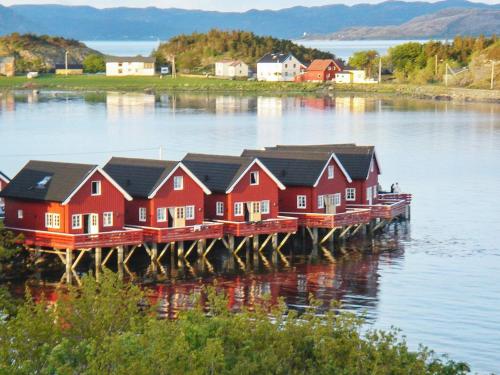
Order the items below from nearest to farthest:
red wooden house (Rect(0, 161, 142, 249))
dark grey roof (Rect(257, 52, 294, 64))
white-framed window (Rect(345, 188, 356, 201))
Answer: red wooden house (Rect(0, 161, 142, 249)) < white-framed window (Rect(345, 188, 356, 201)) < dark grey roof (Rect(257, 52, 294, 64))

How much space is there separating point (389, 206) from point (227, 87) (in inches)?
5028

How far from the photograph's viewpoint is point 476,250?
174ft

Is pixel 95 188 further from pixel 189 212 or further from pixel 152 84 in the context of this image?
pixel 152 84

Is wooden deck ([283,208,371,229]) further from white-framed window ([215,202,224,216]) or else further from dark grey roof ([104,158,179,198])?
dark grey roof ([104,158,179,198])

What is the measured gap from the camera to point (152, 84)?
18412 cm

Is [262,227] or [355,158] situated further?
[355,158]

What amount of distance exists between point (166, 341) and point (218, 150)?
67.7m

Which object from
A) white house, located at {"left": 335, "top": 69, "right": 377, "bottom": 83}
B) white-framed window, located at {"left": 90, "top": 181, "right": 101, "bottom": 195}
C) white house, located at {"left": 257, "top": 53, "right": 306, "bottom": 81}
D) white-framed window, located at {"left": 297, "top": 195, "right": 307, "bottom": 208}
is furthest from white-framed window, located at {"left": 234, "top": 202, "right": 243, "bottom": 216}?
white house, located at {"left": 257, "top": 53, "right": 306, "bottom": 81}

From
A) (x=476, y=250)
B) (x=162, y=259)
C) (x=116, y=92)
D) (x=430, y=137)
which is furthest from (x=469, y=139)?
(x=116, y=92)

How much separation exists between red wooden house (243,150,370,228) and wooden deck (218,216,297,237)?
1.67m

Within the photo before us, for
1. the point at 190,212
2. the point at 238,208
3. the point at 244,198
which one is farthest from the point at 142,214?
the point at 244,198

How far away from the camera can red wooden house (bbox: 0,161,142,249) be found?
45.0 m

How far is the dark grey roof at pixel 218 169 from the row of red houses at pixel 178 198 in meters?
0.04

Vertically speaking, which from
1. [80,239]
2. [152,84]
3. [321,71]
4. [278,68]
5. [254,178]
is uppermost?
[254,178]
